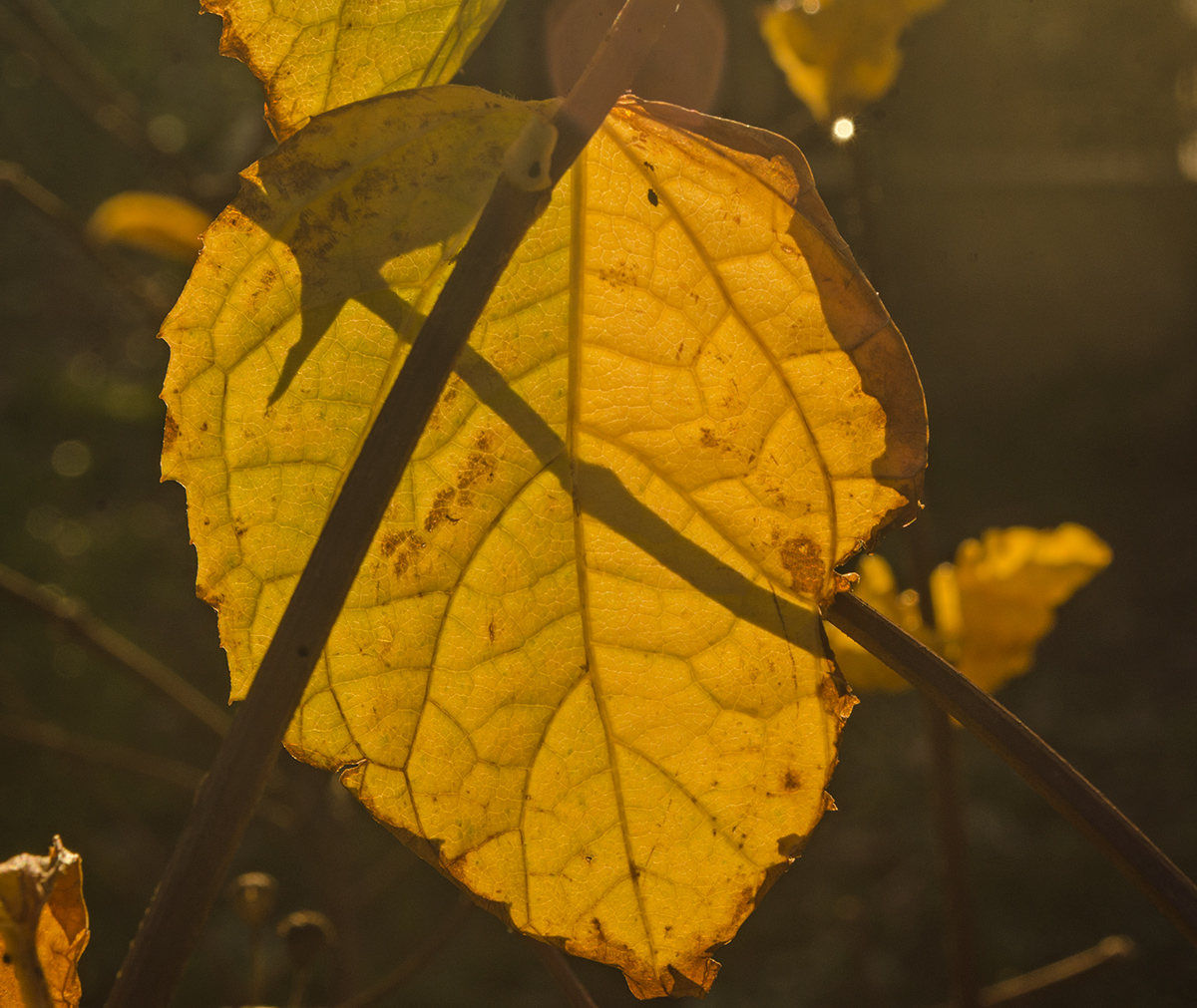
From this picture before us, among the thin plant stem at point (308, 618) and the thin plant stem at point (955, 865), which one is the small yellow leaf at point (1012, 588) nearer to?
the thin plant stem at point (955, 865)

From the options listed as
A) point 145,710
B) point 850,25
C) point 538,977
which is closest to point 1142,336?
point 538,977

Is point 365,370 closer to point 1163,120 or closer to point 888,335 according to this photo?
point 888,335

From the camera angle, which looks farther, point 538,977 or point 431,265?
point 538,977

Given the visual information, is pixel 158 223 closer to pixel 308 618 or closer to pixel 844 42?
pixel 844 42

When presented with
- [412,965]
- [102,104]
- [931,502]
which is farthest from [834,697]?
[931,502]

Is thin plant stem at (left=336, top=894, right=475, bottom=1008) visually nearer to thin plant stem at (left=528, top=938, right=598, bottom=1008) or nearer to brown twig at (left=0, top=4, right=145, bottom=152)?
thin plant stem at (left=528, top=938, right=598, bottom=1008)

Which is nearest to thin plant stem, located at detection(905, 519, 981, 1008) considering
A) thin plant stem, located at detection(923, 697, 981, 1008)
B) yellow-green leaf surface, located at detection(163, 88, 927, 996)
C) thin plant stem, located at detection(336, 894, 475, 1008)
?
thin plant stem, located at detection(923, 697, 981, 1008)
